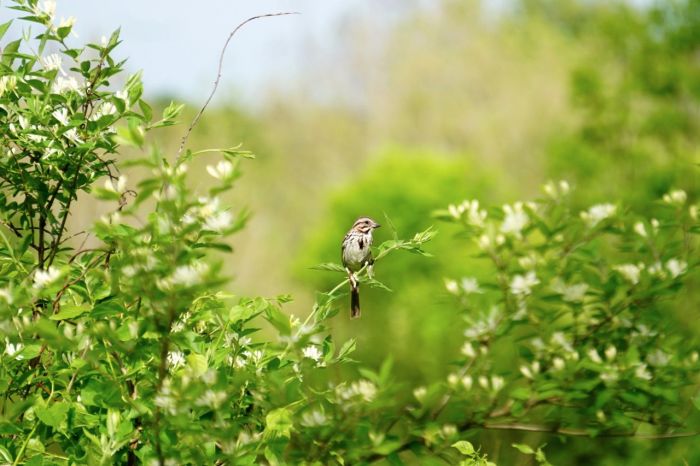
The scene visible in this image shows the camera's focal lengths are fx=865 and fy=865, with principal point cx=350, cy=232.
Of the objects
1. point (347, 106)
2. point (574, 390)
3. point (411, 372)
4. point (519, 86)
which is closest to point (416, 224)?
point (519, 86)

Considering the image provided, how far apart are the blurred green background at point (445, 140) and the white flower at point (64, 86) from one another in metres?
1.52

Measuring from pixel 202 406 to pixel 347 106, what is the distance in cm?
4922

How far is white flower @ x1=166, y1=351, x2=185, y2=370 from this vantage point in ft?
9.45

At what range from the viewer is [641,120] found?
26812mm

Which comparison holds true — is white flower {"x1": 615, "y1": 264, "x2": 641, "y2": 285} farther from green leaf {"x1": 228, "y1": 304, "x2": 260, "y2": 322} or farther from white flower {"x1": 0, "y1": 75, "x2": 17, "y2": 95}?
white flower {"x1": 0, "y1": 75, "x2": 17, "y2": 95}

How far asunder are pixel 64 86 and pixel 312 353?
1295 mm

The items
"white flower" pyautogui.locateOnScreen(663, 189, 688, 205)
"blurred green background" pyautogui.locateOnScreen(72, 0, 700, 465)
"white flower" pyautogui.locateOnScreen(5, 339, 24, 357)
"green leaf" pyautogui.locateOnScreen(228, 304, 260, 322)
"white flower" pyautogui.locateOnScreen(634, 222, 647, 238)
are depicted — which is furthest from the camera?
"blurred green background" pyautogui.locateOnScreen(72, 0, 700, 465)

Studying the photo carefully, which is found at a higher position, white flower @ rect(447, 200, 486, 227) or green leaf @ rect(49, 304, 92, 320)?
white flower @ rect(447, 200, 486, 227)

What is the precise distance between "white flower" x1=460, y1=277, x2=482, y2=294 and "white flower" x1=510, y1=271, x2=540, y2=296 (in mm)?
147

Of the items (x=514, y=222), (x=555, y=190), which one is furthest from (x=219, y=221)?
(x=555, y=190)

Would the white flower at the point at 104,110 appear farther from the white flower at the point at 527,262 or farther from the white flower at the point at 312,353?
the white flower at the point at 527,262

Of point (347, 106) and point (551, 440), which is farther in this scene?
point (347, 106)

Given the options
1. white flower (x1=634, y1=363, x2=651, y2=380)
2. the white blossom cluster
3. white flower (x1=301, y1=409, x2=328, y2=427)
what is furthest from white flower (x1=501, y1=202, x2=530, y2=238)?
the white blossom cluster

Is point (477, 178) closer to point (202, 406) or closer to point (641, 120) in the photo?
point (641, 120)
